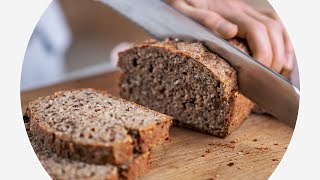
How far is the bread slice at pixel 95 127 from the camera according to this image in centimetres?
290

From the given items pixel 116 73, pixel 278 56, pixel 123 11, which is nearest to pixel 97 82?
pixel 116 73

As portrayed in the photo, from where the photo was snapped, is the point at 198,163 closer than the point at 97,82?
Yes

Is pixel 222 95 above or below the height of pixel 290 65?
below

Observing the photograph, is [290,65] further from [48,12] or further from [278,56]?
[48,12]

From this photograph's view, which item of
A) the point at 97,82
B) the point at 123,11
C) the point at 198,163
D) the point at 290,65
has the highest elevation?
the point at 123,11

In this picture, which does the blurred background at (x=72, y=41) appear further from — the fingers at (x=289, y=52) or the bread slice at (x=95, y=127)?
the fingers at (x=289, y=52)

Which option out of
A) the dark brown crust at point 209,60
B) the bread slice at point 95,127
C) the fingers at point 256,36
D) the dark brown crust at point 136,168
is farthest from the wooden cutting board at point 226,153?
the fingers at point 256,36

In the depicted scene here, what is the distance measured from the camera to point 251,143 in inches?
141

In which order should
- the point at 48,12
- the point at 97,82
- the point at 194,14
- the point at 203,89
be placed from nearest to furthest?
the point at 203,89 < the point at 194,14 < the point at 97,82 < the point at 48,12

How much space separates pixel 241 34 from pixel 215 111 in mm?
701

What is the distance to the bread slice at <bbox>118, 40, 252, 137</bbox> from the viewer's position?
3.51 metres

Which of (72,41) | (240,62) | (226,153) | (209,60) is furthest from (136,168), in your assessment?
(72,41)

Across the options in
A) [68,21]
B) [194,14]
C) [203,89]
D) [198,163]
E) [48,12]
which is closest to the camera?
[198,163]

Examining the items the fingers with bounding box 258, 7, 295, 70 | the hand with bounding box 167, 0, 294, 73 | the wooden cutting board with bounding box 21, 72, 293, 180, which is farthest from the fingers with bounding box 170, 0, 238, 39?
the wooden cutting board with bounding box 21, 72, 293, 180
